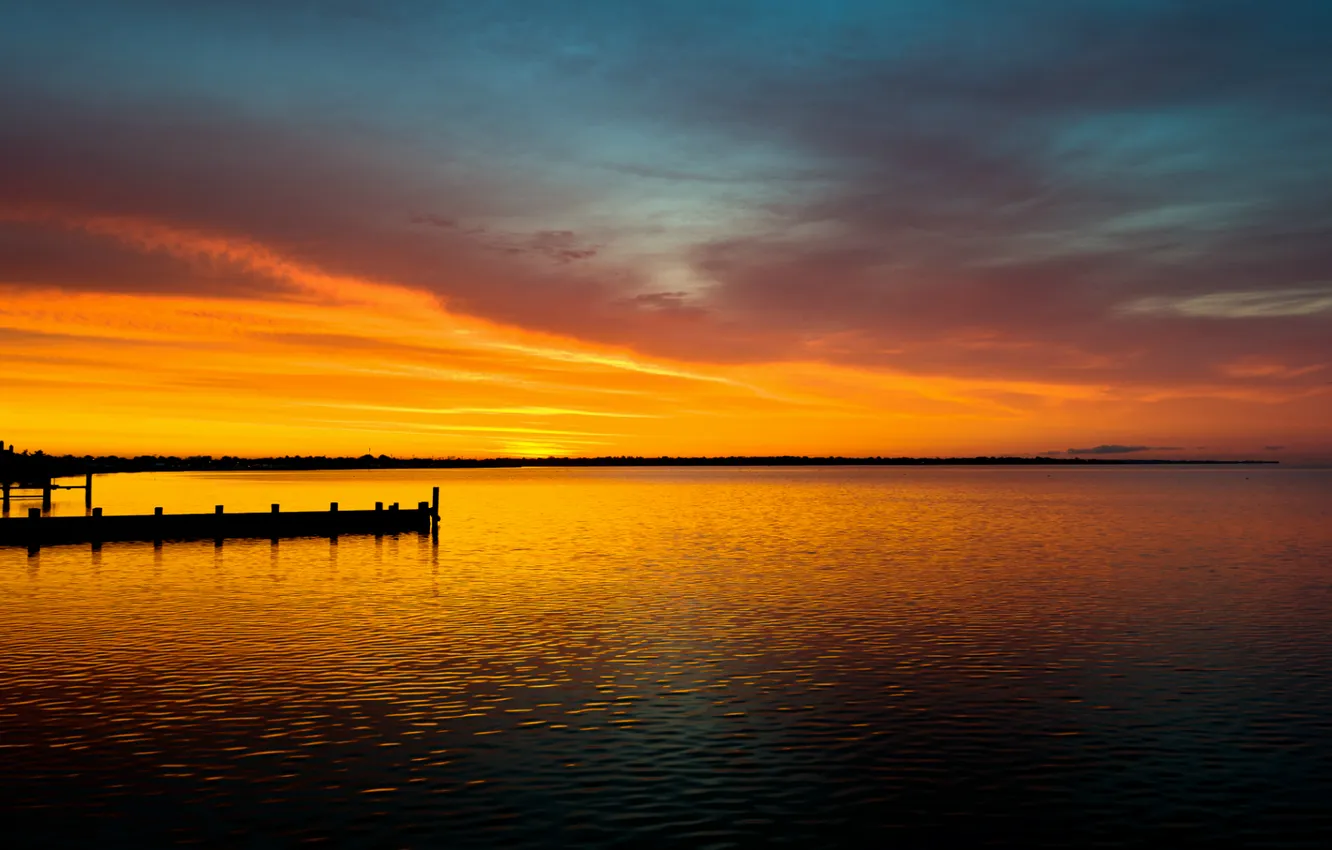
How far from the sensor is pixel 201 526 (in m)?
64.2

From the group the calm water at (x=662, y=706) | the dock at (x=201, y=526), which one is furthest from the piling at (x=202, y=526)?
the calm water at (x=662, y=706)

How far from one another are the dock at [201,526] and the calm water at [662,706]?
28.4 feet

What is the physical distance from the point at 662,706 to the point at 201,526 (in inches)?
1965

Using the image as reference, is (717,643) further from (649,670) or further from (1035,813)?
(1035,813)

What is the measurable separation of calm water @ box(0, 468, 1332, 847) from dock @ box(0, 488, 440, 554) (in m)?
8.66

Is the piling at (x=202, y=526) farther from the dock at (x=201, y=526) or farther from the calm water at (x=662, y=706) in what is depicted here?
the calm water at (x=662, y=706)

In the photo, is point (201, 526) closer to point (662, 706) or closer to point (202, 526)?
point (202, 526)

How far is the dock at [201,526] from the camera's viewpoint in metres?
59.6

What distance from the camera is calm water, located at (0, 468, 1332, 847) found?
15922mm

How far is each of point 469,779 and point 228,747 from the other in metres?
Result: 5.14

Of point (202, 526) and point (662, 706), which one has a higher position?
point (202, 526)

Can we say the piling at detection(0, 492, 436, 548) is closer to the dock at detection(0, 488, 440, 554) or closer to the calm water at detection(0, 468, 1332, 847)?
the dock at detection(0, 488, 440, 554)

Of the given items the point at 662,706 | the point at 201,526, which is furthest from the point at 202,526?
the point at 662,706

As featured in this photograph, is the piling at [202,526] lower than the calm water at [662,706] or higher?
higher
